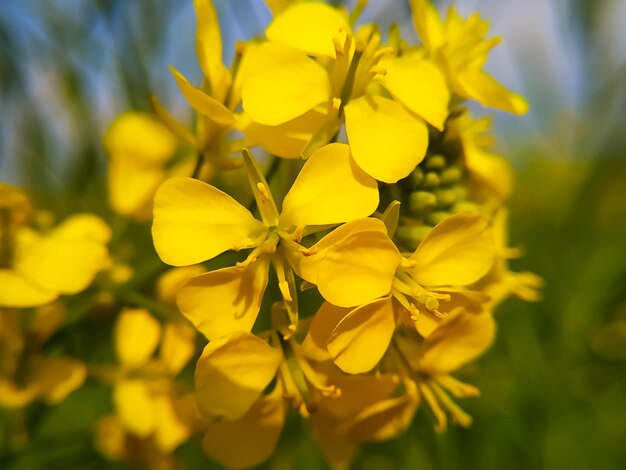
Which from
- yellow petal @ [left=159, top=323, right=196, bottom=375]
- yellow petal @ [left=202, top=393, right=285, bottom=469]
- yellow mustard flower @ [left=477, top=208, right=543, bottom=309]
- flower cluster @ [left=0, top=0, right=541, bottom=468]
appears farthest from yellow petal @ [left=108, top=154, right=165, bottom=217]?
yellow mustard flower @ [left=477, top=208, right=543, bottom=309]

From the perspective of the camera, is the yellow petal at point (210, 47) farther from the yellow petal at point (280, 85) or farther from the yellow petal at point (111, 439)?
the yellow petal at point (111, 439)

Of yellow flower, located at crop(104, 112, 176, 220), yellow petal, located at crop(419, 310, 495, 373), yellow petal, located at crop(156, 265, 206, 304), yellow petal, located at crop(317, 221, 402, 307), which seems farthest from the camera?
yellow flower, located at crop(104, 112, 176, 220)

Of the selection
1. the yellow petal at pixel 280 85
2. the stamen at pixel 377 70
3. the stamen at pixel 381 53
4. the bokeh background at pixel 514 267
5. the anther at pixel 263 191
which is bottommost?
the bokeh background at pixel 514 267

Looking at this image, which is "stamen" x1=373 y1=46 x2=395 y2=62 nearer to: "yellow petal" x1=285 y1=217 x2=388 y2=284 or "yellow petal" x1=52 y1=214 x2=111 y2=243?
"yellow petal" x1=285 y1=217 x2=388 y2=284

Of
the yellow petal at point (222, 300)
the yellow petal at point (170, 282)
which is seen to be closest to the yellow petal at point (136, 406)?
the yellow petal at point (170, 282)

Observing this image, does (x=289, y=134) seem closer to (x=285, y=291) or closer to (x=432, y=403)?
(x=285, y=291)

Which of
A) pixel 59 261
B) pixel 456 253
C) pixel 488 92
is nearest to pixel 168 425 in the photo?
pixel 59 261
